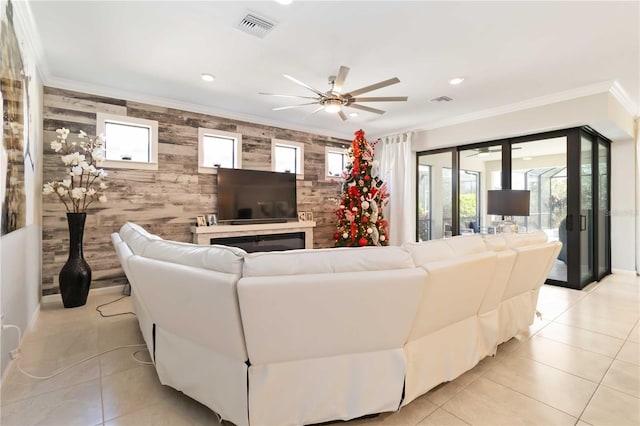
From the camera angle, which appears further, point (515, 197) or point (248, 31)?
point (515, 197)

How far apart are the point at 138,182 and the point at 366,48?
11.1 feet

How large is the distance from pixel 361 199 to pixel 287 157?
5.79 ft

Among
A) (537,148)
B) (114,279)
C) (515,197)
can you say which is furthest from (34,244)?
(537,148)

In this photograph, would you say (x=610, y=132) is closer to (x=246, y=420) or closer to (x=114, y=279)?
(x=246, y=420)

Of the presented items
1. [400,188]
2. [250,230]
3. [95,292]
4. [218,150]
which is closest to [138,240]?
→ [95,292]

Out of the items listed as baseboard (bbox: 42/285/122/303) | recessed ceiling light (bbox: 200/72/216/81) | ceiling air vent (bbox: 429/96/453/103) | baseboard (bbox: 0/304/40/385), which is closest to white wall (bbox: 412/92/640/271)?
ceiling air vent (bbox: 429/96/453/103)

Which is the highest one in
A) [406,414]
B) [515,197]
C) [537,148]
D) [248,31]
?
[248,31]

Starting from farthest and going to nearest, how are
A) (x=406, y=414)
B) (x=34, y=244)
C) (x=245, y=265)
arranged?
(x=34, y=244) → (x=406, y=414) → (x=245, y=265)

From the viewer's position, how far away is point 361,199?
480 cm

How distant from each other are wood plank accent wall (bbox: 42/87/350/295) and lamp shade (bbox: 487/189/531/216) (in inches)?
139

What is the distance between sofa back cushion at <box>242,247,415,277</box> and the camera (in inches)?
53.4

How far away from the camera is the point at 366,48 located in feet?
9.62

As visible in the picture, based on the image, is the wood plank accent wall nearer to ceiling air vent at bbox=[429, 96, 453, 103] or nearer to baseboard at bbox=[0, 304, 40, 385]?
baseboard at bbox=[0, 304, 40, 385]

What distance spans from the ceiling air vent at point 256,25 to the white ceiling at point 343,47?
68 millimetres
